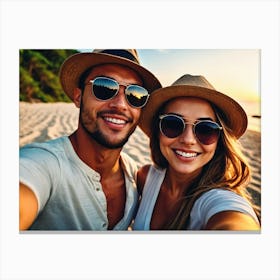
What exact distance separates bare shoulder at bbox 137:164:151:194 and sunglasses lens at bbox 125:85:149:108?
0.54 m

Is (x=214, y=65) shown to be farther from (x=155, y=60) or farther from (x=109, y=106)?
(x=109, y=106)

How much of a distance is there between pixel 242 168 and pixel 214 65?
88 cm

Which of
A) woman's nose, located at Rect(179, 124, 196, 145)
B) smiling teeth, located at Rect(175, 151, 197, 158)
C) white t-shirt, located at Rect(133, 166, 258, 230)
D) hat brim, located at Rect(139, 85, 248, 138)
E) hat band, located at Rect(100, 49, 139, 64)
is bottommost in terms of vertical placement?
white t-shirt, located at Rect(133, 166, 258, 230)

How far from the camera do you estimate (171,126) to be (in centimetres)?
650

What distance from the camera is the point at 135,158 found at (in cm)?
662

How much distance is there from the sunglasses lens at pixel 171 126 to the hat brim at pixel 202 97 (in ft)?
0.37

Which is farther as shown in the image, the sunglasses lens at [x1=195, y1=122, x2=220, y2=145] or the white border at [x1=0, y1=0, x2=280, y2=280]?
the white border at [x1=0, y1=0, x2=280, y2=280]

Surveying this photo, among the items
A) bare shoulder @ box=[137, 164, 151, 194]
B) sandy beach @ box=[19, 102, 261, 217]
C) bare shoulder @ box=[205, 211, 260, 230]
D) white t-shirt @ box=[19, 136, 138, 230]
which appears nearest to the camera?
bare shoulder @ box=[205, 211, 260, 230]

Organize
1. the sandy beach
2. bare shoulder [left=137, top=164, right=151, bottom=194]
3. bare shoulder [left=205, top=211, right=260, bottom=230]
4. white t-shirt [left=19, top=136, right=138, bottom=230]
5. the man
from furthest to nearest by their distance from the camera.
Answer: bare shoulder [left=137, top=164, right=151, bottom=194], the sandy beach, the man, white t-shirt [left=19, top=136, right=138, bottom=230], bare shoulder [left=205, top=211, right=260, bottom=230]

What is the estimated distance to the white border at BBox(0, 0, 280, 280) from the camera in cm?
658

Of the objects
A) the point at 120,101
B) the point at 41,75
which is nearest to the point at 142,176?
the point at 120,101

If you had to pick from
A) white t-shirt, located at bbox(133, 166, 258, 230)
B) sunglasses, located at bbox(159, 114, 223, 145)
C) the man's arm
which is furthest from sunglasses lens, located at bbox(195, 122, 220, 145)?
the man's arm

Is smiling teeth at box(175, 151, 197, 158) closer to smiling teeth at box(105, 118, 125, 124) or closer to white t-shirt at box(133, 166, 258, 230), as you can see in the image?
white t-shirt at box(133, 166, 258, 230)
